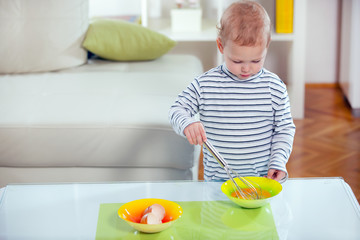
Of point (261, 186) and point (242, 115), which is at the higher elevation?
point (242, 115)

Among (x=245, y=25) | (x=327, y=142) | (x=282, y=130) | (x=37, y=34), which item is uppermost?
(x=245, y=25)

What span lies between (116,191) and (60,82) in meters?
0.90

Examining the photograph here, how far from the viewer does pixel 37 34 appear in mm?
2178

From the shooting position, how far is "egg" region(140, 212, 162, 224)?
1.07 meters

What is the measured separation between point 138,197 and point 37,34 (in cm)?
117

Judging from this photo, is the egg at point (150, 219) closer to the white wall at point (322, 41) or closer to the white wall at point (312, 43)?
the white wall at point (312, 43)

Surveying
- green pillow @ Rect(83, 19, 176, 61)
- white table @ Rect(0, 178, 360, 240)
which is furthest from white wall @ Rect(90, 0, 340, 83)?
white table @ Rect(0, 178, 360, 240)

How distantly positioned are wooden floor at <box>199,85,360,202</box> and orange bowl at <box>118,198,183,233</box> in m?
1.02

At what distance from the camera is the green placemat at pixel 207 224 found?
1079mm

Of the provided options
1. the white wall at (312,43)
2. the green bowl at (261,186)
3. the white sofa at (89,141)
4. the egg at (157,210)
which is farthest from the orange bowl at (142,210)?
the white wall at (312,43)

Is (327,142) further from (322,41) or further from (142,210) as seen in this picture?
(142,210)

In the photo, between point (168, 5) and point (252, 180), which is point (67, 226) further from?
point (168, 5)

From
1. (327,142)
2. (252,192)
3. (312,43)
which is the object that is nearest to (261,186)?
(252,192)

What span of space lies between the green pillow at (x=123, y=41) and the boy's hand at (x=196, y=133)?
1.10 metres
